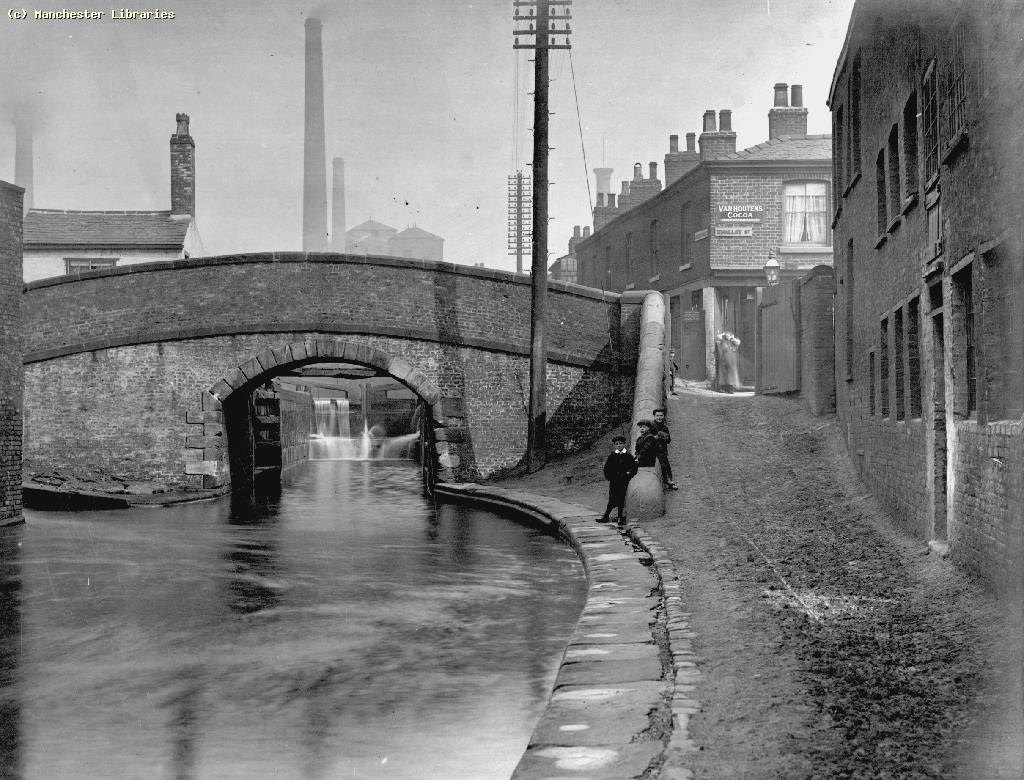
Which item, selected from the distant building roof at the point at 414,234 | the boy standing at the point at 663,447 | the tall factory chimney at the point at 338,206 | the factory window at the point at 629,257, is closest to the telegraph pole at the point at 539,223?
the boy standing at the point at 663,447

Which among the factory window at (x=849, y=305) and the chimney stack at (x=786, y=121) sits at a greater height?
the chimney stack at (x=786, y=121)

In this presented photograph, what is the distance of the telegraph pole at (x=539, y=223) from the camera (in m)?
20.2

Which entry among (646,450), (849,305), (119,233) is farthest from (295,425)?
(646,450)

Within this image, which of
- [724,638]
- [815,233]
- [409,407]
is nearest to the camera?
[724,638]

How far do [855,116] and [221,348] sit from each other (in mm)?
12094

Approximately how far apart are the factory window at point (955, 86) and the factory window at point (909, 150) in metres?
2.39

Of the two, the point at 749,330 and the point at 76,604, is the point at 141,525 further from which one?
the point at 749,330

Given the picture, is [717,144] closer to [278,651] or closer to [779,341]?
[779,341]

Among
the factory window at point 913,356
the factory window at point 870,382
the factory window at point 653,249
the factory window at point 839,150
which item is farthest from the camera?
the factory window at point 653,249

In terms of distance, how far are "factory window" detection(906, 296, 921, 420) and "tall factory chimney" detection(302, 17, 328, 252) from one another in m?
42.5

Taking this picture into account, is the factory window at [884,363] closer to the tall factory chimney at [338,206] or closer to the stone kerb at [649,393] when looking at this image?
the stone kerb at [649,393]

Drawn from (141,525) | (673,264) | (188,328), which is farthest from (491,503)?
(673,264)

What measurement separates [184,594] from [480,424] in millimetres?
12029

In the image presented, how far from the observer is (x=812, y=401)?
18828mm
